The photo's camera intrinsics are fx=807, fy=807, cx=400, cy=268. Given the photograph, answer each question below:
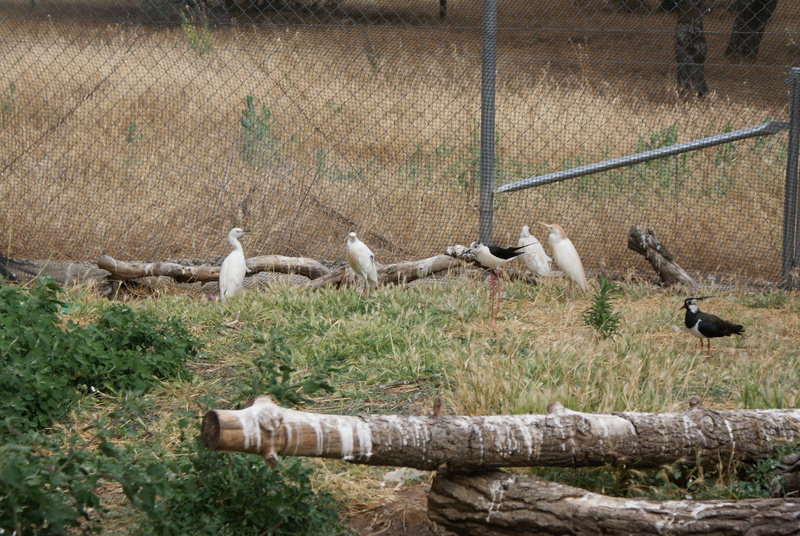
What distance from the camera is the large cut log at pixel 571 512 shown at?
2.83 meters

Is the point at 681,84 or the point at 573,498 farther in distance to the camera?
the point at 681,84

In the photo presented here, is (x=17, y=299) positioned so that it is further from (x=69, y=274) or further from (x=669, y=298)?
(x=669, y=298)

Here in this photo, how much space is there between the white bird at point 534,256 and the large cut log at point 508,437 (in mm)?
3329

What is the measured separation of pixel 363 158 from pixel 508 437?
5.14m

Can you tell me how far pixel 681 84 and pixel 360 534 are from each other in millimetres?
6491

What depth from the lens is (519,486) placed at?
9.89ft

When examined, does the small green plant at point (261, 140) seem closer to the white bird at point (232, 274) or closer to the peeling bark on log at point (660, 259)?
the white bird at point (232, 274)

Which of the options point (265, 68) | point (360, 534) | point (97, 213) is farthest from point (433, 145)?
point (360, 534)

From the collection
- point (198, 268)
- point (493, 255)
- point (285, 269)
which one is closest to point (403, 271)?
point (285, 269)

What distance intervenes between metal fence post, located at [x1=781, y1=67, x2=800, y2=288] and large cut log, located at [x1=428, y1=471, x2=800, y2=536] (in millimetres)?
4332

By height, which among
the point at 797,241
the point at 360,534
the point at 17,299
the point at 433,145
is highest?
the point at 433,145

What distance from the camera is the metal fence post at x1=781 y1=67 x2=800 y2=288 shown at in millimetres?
6457

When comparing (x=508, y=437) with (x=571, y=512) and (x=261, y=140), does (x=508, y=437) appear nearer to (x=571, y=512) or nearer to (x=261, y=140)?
(x=571, y=512)

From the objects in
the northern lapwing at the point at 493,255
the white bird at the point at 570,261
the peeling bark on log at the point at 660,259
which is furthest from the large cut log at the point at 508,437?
the peeling bark on log at the point at 660,259
